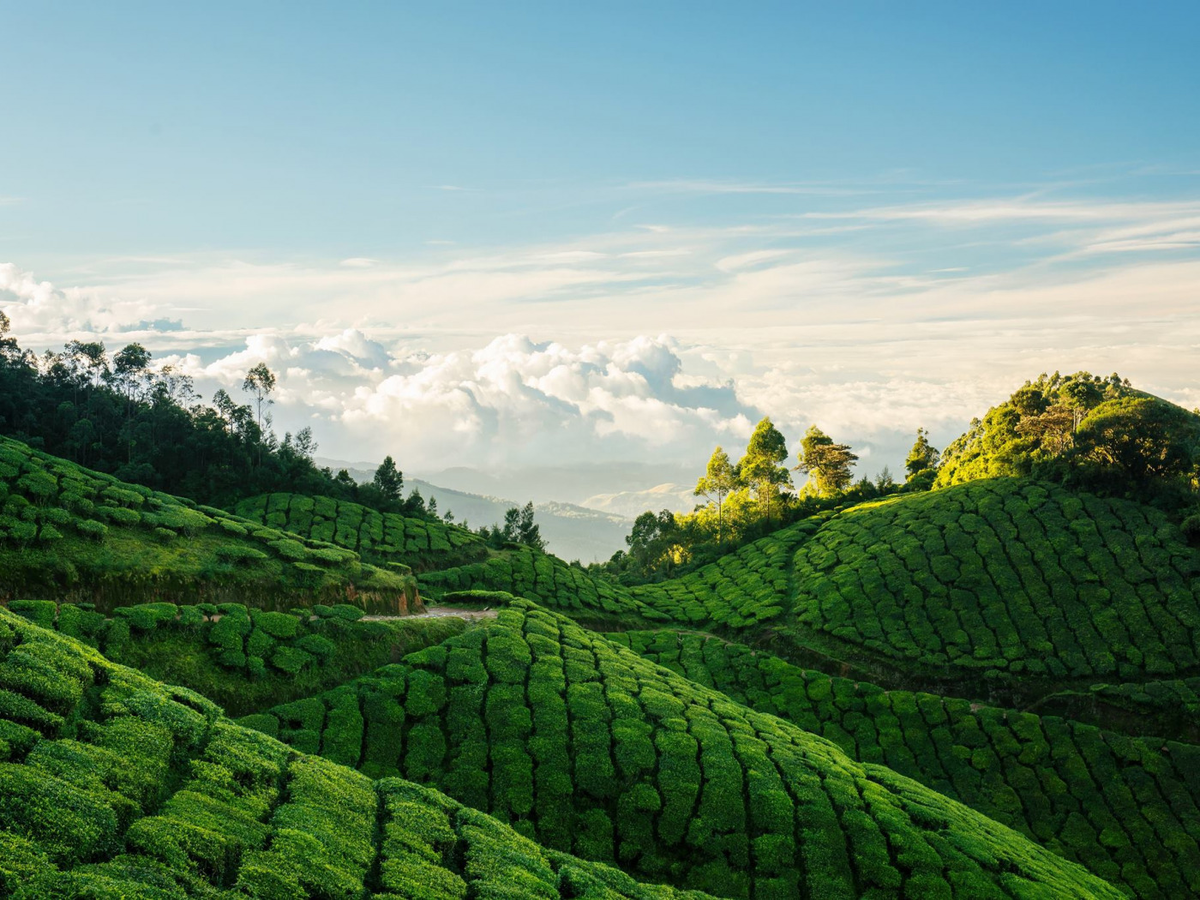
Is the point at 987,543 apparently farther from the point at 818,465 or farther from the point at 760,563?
the point at 818,465

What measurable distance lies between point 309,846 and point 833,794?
17711 millimetres

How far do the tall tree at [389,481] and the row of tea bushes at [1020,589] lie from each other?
137 feet

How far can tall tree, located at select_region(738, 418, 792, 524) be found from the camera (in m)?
85.8

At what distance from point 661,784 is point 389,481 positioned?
56.2m

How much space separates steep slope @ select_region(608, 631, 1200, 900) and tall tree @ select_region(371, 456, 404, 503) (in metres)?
42.0

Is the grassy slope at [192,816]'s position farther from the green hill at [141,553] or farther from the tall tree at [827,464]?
the tall tree at [827,464]

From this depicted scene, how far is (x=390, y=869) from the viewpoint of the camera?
51.5ft

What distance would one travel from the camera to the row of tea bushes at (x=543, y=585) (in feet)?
180

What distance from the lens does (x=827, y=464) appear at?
91875mm

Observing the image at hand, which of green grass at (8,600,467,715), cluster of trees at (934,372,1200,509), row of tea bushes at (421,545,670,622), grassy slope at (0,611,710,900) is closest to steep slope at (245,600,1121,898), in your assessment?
green grass at (8,600,467,715)

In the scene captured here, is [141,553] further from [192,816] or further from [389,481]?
[389,481]

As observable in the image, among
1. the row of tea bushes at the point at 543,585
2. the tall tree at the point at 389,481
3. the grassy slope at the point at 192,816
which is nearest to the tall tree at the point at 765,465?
the row of tea bushes at the point at 543,585

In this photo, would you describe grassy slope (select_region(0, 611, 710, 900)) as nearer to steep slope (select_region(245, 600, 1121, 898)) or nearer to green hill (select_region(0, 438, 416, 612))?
steep slope (select_region(245, 600, 1121, 898))

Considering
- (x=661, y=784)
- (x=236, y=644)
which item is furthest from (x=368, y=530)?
(x=661, y=784)
